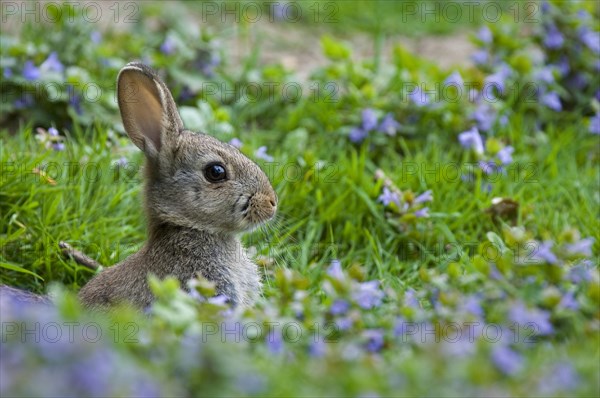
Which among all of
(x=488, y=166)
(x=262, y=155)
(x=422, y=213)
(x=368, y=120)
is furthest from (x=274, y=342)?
(x=368, y=120)

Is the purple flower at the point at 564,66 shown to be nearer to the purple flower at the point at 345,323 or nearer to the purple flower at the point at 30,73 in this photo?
the purple flower at the point at 30,73

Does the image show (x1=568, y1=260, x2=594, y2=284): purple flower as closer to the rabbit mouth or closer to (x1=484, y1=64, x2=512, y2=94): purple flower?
the rabbit mouth

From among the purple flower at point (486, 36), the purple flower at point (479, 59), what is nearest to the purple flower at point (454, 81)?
the purple flower at point (479, 59)

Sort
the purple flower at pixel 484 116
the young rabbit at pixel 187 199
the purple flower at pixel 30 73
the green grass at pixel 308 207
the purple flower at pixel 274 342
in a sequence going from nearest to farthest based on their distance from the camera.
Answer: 1. the purple flower at pixel 274 342
2. the young rabbit at pixel 187 199
3. the green grass at pixel 308 207
4. the purple flower at pixel 30 73
5. the purple flower at pixel 484 116

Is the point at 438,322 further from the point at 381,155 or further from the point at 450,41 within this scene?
the point at 450,41

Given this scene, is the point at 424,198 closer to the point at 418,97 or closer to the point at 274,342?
the point at 418,97

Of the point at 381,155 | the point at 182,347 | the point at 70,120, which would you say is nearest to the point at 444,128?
the point at 381,155

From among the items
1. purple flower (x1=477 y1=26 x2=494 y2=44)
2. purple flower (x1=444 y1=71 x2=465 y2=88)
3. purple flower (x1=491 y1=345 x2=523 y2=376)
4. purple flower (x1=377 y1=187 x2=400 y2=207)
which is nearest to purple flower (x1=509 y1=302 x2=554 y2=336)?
purple flower (x1=491 y1=345 x2=523 y2=376)

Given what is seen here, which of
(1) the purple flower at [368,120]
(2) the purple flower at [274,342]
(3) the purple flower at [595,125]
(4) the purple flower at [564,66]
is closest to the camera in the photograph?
(2) the purple flower at [274,342]
